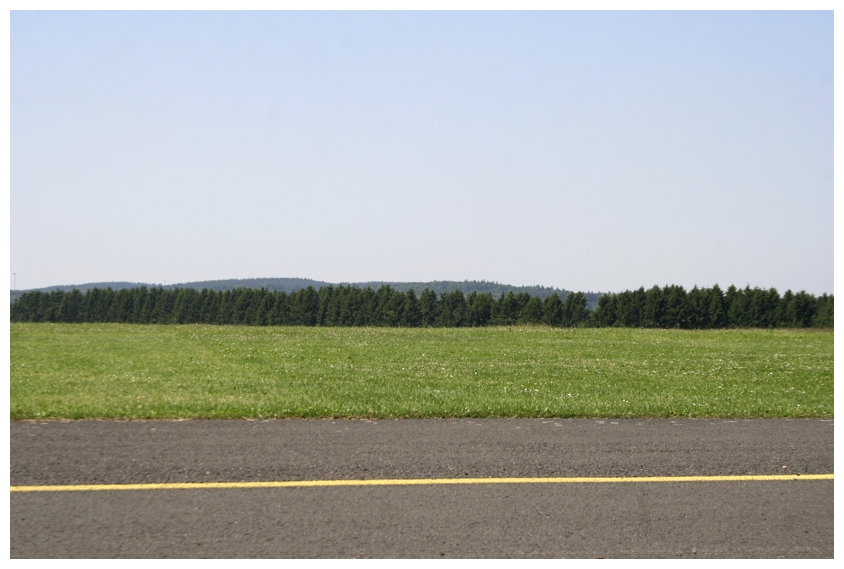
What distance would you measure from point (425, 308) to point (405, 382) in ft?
280

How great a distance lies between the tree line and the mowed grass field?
195 ft

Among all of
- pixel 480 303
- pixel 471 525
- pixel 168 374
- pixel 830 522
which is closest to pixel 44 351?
pixel 168 374

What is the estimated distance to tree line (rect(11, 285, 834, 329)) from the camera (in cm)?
8381

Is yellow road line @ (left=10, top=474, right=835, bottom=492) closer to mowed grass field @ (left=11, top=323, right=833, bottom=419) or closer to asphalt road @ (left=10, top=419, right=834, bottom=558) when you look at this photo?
asphalt road @ (left=10, top=419, right=834, bottom=558)

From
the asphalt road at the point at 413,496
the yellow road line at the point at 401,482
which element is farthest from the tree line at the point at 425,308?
the yellow road line at the point at 401,482

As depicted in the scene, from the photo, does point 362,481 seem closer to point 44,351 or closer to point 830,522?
point 830,522

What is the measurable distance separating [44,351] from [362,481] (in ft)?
76.7

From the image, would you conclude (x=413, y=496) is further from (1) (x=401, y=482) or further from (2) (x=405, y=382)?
(2) (x=405, y=382)

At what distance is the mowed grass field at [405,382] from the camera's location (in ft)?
37.9

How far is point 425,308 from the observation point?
10194 cm

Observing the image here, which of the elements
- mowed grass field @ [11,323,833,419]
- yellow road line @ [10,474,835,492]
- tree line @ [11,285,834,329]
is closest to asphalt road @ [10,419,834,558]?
yellow road line @ [10,474,835,492]

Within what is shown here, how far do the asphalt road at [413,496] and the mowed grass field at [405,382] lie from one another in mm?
1776

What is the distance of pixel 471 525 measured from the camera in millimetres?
5750

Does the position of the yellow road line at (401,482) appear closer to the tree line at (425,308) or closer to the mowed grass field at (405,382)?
the mowed grass field at (405,382)
